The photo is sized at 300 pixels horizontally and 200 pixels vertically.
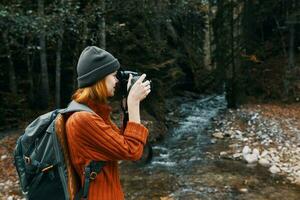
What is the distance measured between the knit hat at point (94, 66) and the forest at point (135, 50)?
8.15 m

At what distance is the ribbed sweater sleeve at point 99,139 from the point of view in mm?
2520

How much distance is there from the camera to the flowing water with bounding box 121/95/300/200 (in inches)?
356

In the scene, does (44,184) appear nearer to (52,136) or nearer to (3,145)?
(52,136)

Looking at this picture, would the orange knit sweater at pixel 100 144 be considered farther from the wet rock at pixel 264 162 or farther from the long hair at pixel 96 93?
the wet rock at pixel 264 162

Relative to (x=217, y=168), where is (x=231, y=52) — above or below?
above

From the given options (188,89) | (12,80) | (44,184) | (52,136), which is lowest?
(188,89)

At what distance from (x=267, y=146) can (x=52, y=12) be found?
23.8ft

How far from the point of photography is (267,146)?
41.5 ft

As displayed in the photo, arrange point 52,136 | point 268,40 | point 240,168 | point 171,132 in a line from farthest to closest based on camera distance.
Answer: point 268,40
point 171,132
point 240,168
point 52,136

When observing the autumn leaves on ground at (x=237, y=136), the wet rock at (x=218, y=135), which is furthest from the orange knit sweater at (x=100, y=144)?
the wet rock at (x=218, y=135)

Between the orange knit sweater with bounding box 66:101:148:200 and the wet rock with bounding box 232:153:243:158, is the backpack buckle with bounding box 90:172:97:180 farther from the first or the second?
the wet rock with bounding box 232:153:243:158

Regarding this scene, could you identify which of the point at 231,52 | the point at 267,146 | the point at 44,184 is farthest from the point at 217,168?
A: the point at 44,184

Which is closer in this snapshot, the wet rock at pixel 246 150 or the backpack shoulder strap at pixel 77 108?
the backpack shoulder strap at pixel 77 108

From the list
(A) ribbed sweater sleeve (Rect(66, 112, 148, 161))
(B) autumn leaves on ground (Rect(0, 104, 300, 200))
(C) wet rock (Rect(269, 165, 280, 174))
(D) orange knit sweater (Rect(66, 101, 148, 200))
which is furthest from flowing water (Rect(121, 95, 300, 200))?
(A) ribbed sweater sleeve (Rect(66, 112, 148, 161))
